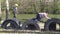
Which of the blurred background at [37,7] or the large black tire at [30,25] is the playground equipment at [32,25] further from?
the blurred background at [37,7]

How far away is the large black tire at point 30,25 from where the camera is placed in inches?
330

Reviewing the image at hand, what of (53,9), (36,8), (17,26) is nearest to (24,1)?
(36,8)

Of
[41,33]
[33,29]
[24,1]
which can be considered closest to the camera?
[41,33]

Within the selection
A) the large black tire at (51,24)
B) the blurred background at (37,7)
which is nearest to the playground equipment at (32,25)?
the large black tire at (51,24)

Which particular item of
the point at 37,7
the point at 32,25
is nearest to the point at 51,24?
the point at 32,25

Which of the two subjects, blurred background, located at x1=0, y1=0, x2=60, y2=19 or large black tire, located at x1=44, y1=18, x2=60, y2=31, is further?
blurred background, located at x1=0, y1=0, x2=60, y2=19

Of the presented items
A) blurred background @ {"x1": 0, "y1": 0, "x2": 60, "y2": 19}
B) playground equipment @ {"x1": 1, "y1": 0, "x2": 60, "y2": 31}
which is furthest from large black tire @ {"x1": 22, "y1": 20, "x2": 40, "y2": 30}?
blurred background @ {"x1": 0, "y1": 0, "x2": 60, "y2": 19}

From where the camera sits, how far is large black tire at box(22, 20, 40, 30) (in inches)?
330

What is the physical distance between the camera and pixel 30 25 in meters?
8.54

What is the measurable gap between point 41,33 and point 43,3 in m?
15.3

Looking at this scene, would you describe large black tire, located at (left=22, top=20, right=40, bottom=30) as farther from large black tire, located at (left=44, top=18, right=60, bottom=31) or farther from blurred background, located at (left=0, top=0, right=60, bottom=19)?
blurred background, located at (left=0, top=0, right=60, bottom=19)

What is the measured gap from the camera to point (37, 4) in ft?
76.9

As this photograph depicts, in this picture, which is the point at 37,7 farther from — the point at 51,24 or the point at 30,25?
the point at 51,24

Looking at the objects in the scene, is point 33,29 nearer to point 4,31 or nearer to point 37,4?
point 4,31
